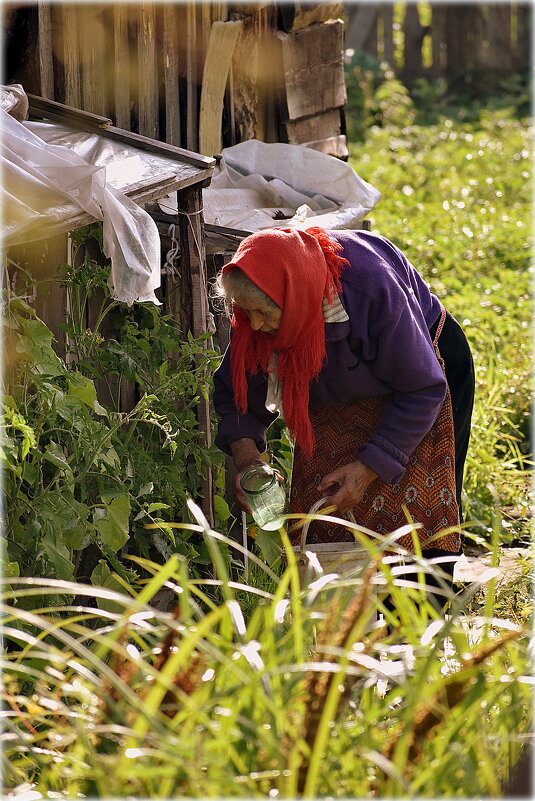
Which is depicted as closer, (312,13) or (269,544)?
(269,544)

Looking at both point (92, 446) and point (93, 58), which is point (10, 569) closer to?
point (92, 446)

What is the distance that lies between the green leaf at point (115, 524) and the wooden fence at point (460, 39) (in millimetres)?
11784

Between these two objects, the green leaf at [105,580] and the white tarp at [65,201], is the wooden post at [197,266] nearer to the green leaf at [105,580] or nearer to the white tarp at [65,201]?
the white tarp at [65,201]

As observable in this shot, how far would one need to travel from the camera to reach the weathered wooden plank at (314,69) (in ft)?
17.0

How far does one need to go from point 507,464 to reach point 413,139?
268 inches

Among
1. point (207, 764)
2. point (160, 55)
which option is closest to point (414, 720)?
point (207, 764)

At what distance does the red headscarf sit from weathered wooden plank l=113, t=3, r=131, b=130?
153cm

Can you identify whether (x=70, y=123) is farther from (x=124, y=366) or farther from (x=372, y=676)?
(x=372, y=676)

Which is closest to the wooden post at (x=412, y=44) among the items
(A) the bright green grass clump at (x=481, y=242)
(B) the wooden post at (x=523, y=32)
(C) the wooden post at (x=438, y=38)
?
(C) the wooden post at (x=438, y=38)

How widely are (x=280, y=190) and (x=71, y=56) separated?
3.37 feet

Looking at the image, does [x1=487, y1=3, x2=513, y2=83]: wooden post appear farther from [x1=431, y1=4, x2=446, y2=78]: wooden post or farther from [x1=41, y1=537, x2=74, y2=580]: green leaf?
[x1=41, y1=537, x2=74, y2=580]: green leaf

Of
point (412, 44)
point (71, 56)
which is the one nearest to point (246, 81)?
point (71, 56)

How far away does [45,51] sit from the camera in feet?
12.8

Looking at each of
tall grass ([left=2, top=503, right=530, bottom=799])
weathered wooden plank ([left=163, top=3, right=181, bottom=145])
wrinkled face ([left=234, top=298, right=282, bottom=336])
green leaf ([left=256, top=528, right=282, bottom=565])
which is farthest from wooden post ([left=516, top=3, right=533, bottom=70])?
tall grass ([left=2, top=503, right=530, bottom=799])
